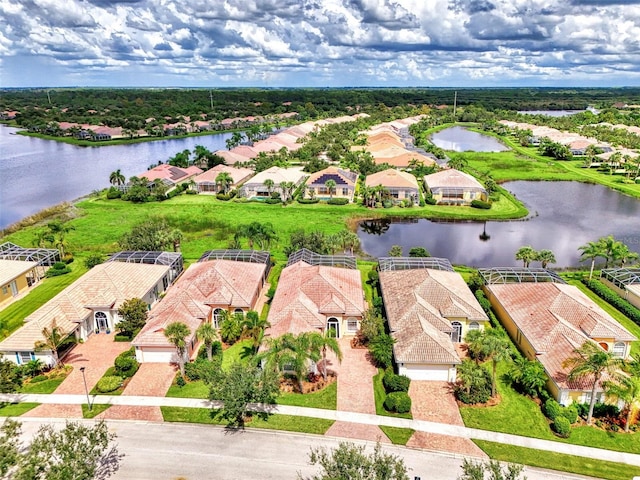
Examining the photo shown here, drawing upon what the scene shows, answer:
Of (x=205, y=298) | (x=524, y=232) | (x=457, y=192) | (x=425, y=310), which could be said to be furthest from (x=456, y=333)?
(x=457, y=192)

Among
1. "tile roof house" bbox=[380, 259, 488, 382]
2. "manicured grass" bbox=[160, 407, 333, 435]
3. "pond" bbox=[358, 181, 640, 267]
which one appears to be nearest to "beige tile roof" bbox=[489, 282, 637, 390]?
"tile roof house" bbox=[380, 259, 488, 382]

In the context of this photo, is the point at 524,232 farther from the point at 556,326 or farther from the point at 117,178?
the point at 117,178

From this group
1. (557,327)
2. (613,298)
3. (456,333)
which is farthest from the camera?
(613,298)

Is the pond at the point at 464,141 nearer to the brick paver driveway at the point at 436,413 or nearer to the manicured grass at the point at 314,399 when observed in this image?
the brick paver driveway at the point at 436,413

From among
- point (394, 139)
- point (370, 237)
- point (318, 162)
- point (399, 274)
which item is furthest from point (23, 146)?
point (399, 274)

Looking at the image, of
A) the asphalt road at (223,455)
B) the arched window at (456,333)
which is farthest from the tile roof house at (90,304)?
the arched window at (456,333)

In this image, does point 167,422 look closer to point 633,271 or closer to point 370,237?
point 370,237
